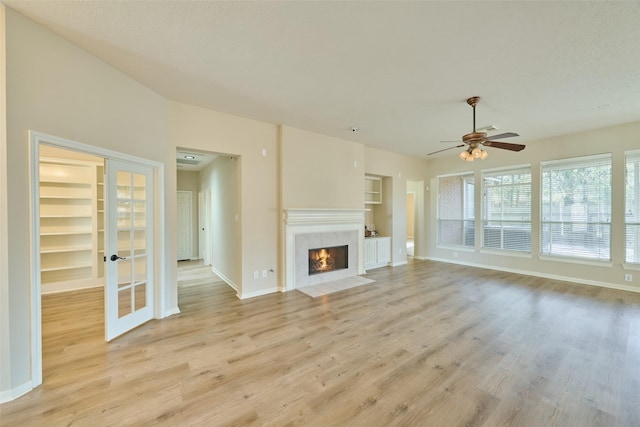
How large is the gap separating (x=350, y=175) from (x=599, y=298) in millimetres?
4747

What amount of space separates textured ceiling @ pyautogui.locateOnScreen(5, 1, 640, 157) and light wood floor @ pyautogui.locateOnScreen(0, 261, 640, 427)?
2.97 meters

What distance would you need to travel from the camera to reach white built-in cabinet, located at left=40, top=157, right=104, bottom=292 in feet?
14.8

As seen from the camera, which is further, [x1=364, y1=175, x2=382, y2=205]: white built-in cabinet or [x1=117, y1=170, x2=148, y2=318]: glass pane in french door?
[x1=364, y1=175, x2=382, y2=205]: white built-in cabinet

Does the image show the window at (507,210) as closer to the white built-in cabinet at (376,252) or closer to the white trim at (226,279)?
the white built-in cabinet at (376,252)

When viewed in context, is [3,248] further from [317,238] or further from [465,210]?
[465,210]

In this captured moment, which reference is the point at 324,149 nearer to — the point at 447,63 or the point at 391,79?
the point at 391,79

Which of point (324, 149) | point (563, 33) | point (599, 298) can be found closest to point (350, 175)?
point (324, 149)

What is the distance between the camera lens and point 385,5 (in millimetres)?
1870

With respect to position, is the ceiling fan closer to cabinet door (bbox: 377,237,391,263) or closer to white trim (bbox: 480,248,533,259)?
cabinet door (bbox: 377,237,391,263)

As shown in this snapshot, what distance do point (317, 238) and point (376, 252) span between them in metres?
2.14

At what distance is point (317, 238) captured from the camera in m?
4.99

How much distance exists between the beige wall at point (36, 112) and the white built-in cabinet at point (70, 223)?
2915 mm

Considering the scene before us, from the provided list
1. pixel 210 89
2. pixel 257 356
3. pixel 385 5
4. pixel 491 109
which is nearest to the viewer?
pixel 385 5

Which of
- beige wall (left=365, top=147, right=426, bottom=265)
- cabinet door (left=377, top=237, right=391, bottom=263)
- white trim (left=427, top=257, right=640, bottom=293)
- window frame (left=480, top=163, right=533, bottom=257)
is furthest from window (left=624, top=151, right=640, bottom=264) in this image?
cabinet door (left=377, top=237, right=391, bottom=263)
